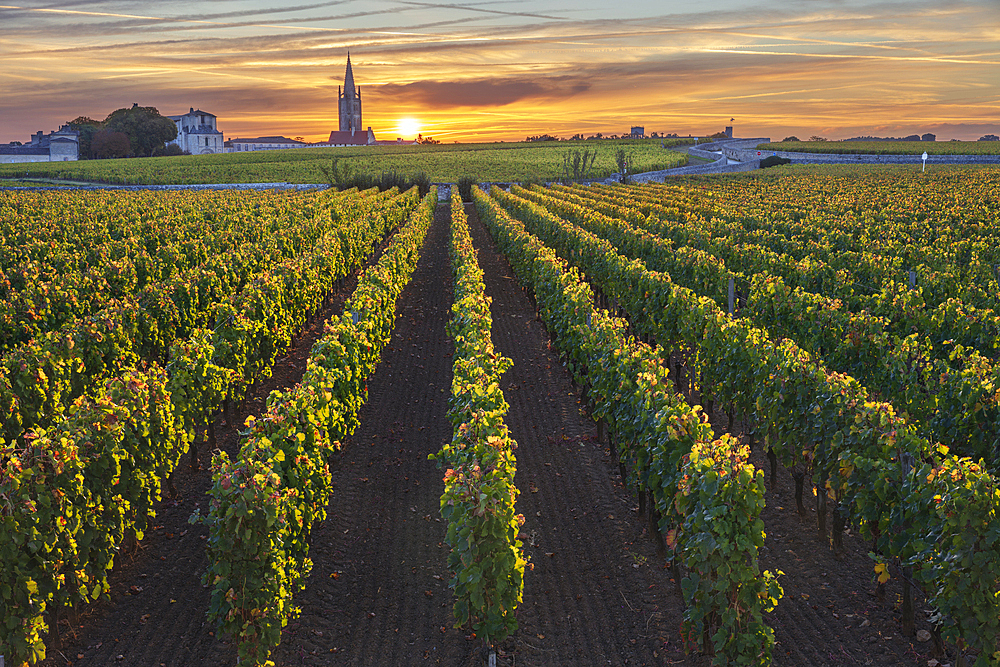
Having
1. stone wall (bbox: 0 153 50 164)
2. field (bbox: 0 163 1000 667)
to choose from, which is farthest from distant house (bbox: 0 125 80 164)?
field (bbox: 0 163 1000 667)

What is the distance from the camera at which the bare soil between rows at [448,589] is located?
276 inches

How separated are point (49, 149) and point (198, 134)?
3685 centimetres

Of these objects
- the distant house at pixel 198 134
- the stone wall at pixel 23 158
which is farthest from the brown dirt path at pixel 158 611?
the distant house at pixel 198 134

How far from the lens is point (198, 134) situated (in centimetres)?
17638

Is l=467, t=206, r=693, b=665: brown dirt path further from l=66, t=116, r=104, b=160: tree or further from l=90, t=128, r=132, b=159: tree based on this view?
l=66, t=116, r=104, b=160: tree

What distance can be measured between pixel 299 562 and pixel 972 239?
2341 cm

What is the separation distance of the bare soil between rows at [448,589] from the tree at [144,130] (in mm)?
151305

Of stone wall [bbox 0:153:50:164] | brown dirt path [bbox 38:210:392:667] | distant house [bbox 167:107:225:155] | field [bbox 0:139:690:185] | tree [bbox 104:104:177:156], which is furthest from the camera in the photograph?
distant house [bbox 167:107:225:155]

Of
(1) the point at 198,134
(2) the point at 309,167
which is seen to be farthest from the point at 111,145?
(2) the point at 309,167

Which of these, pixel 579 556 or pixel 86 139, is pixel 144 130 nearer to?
pixel 86 139

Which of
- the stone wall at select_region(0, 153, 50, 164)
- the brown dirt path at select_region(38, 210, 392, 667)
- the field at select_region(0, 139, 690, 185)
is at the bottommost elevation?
the brown dirt path at select_region(38, 210, 392, 667)

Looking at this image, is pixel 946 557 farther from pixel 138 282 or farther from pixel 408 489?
pixel 138 282

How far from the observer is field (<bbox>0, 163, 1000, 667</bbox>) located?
21.8 ft

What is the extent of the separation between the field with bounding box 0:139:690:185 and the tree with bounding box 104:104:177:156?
803 inches
